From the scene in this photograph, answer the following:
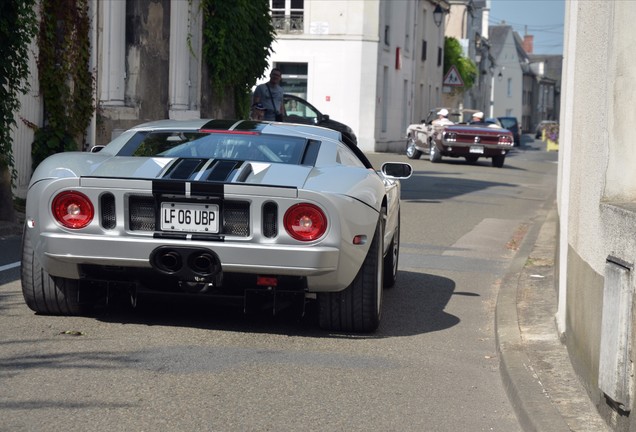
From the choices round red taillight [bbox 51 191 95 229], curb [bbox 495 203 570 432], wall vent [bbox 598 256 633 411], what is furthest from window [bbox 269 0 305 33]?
wall vent [bbox 598 256 633 411]

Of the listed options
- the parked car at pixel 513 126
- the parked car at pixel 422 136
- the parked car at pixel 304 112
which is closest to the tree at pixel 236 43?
the parked car at pixel 304 112

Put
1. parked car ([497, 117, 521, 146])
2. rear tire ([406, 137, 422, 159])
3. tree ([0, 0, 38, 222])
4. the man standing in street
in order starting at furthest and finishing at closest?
1. parked car ([497, 117, 521, 146])
2. rear tire ([406, 137, 422, 159])
3. the man standing in street
4. tree ([0, 0, 38, 222])

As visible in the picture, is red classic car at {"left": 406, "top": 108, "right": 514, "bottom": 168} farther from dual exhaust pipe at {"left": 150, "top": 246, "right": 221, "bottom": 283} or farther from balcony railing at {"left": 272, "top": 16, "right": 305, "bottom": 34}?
dual exhaust pipe at {"left": 150, "top": 246, "right": 221, "bottom": 283}

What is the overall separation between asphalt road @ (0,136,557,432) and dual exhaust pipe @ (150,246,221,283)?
408 mm

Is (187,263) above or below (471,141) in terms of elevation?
above

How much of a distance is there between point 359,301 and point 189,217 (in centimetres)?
123

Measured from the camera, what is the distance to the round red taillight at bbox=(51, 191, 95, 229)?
22.5 ft

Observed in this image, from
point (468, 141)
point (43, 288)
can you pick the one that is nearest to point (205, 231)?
point (43, 288)

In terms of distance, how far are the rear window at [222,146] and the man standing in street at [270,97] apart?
11.4 m

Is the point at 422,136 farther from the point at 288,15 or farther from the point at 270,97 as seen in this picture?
the point at 270,97

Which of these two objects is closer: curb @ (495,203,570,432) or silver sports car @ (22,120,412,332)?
curb @ (495,203,570,432)

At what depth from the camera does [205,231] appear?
22.1ft

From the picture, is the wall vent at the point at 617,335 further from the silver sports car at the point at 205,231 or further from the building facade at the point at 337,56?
the building facade at the point at 337,56

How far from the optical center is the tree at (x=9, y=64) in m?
12.7
